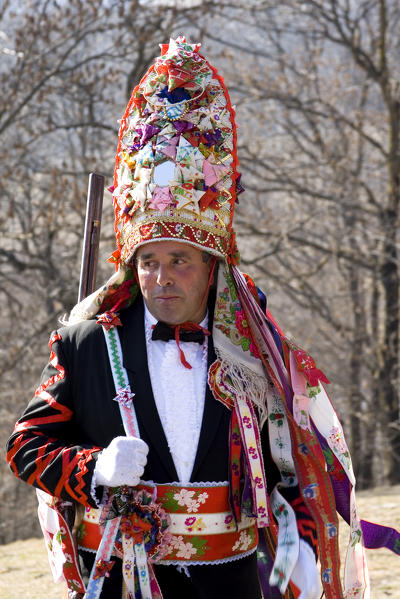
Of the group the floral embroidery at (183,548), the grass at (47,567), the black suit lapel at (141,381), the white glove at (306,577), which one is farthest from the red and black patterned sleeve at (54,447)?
the grass at (47,567)

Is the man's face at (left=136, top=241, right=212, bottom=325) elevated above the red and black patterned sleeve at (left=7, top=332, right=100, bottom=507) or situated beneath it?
elevated above

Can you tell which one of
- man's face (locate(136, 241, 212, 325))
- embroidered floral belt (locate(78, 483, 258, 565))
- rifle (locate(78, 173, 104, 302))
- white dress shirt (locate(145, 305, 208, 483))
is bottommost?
embroidered floral belt (locate(78, 483, 258, 565))

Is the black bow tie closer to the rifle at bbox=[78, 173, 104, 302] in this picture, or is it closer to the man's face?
the man's face

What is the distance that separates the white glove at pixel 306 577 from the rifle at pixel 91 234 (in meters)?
1.23

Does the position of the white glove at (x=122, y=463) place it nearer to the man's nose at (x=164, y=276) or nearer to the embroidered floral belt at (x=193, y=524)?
the embroidered floral belt at (x=193, y=524)

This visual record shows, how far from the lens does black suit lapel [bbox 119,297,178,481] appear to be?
228 cm

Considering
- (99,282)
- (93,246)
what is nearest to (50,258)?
(99,282)

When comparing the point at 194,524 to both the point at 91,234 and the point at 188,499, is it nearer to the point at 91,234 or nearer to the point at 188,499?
the point at 188,499

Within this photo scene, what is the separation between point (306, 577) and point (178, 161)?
1224mm

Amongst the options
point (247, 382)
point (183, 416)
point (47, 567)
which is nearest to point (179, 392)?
point (183, 416)

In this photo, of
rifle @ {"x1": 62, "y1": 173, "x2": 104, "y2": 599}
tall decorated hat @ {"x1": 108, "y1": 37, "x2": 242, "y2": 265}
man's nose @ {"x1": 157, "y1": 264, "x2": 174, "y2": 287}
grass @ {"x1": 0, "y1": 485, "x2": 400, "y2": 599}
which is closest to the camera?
man's nose @ {"x1": 157, "y1": 264, "x2": 174, "y2": 287}

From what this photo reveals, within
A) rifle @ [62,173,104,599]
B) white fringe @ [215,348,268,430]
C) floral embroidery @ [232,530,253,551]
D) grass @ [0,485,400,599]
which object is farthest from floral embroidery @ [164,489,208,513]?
grass @ [0,485,400,599]

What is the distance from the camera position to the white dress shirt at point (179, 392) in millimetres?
2305

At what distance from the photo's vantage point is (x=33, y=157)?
29.1ft
